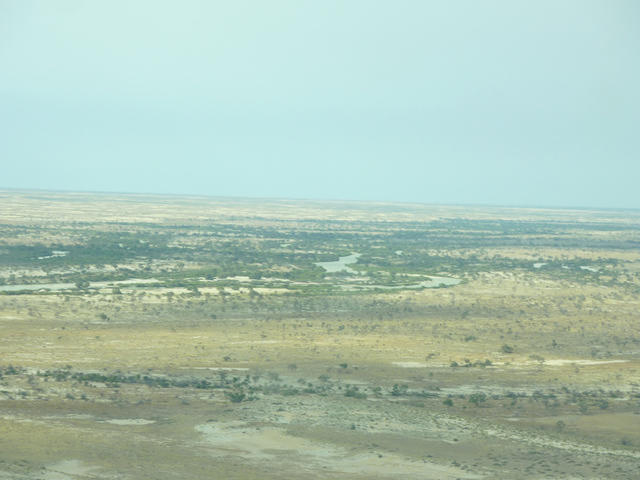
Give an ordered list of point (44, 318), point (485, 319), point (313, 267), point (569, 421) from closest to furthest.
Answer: point (569, 421), point (44, 318), point (485, 319), point (313, 267)

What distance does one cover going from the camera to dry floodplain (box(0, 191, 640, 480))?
2169cm

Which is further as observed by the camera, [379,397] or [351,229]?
[351,229]

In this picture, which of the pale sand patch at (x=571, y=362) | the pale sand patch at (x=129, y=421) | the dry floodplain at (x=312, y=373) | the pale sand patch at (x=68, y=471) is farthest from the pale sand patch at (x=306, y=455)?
the pale sand patch at (x=571, y=362)

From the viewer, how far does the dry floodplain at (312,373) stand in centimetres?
2169

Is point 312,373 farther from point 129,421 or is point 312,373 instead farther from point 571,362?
point 571,362

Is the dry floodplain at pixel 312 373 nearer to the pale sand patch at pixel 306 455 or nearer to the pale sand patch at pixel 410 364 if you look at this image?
the pale sand patch at pixel 306 455

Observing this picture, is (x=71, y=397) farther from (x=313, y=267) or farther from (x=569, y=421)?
(x=313, y=267)

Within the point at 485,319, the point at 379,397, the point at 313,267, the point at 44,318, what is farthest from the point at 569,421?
the point at 313,267

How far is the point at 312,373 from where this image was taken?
103ft

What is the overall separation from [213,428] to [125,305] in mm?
25317

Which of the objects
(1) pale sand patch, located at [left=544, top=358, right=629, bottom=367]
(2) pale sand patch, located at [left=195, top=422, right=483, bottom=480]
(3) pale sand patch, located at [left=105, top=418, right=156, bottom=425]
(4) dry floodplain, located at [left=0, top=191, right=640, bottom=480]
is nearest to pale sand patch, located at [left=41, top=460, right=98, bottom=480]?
(4) dry floodplain, located at [left=0, top=191, right=640, bottom=480]

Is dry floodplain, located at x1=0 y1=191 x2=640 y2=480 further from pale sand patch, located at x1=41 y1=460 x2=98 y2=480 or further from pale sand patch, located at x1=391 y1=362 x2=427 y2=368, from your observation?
pale sand patch, located at x1=391 y1=362 x2=427 y2=368

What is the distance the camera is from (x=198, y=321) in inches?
1737

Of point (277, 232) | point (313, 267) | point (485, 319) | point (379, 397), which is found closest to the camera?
point (379, 397)
